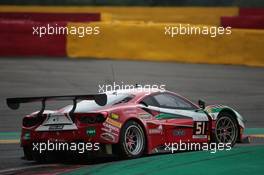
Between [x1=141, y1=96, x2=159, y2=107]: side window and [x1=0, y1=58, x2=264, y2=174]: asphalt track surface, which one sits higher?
[x1=0, y1=58, x2=264, y2=174]: asphalt track surface

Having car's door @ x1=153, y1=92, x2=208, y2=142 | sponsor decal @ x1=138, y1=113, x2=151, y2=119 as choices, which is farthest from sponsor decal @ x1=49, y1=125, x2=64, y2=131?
car's door @ x1=153, y1=92, x2=208, y2=142

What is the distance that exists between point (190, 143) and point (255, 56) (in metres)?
10.6

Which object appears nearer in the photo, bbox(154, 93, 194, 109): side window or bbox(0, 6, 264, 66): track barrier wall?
bbox(154, 93, 194, 109): side window

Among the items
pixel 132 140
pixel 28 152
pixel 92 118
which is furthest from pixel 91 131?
pixel 28 152

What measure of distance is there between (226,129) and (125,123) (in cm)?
229

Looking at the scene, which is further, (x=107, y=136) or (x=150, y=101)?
(x=150, y=101)

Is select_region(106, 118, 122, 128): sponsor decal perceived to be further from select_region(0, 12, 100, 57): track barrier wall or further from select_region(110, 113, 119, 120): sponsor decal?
select_region(0, 12, 100, 57): track barrier wall

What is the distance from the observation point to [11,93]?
63.5ft

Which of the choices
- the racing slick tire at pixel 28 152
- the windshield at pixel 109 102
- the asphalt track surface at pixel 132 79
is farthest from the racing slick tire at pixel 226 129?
the asphalt track surface at pixel 132 79

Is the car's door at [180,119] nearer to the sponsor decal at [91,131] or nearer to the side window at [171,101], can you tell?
the side window at [171,101]

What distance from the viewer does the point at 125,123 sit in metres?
11.4

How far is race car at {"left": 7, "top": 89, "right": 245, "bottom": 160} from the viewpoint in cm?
1121

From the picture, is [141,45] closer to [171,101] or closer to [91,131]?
[171,101]

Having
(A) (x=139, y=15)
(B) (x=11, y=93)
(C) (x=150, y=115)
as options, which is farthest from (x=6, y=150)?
(A) (x=139, y=15)
